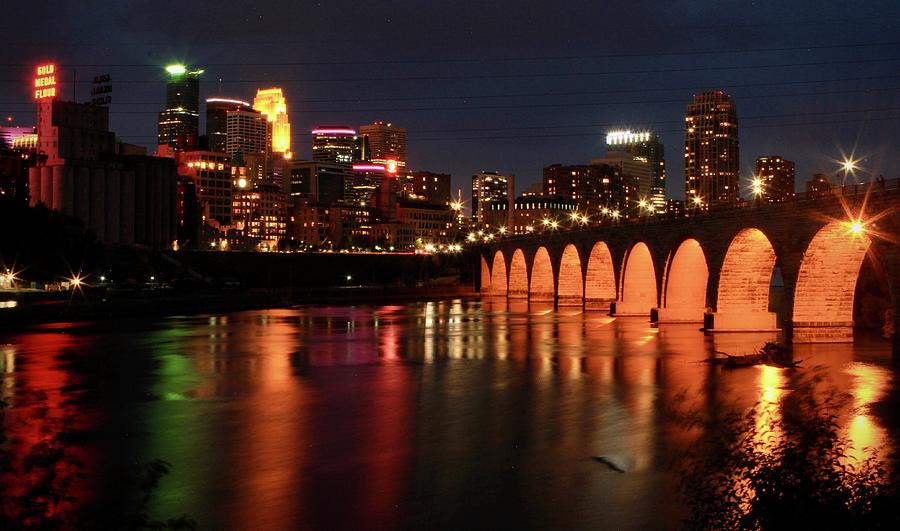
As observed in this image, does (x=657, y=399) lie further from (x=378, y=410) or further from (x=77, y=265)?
(x=77, y=265)

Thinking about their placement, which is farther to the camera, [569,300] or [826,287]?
[569,300]

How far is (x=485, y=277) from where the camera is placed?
120062mm

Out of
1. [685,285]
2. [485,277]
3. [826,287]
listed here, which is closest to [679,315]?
[685,285]

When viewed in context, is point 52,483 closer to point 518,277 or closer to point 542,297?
point 542,297

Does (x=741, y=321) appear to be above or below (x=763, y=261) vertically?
below

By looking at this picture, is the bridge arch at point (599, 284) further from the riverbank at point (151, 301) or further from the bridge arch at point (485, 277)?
the bridge arch at point (485, 277)

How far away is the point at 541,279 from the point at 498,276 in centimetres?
1770

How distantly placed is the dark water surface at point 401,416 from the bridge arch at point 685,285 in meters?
8.88

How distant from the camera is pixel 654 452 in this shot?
19156 millimetres

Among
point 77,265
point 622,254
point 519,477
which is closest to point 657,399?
point 519,477

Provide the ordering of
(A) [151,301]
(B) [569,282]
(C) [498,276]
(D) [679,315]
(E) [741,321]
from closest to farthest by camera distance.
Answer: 1. (E) [741,321]
2. (D) [679,315]
3. (A) [151,301]
4. (B) [569,282]
5. (C) [498,276]

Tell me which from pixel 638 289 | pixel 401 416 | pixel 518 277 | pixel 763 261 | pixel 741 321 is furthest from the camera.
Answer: pixel 518 277

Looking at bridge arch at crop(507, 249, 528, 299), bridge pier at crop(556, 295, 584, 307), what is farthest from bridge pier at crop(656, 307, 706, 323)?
bridge arch at crop(507, 249, 528, 299)

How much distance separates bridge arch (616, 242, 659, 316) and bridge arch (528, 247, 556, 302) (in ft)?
96.9
